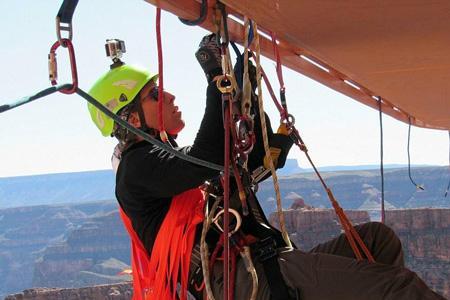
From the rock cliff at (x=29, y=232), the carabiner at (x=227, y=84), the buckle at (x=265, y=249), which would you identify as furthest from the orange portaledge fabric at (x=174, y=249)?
the rock cliff at (x=29, y=232)

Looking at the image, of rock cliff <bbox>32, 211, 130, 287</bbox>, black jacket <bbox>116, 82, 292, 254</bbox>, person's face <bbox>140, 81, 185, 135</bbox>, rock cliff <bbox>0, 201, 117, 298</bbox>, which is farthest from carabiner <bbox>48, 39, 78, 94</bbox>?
rock cliff <bbox>0, 201, 117, 298</bbox>

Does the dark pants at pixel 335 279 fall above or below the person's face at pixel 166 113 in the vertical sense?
below

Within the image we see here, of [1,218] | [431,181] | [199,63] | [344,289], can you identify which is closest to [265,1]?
[199,63]

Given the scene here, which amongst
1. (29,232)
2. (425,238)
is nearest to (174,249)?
(425,238)

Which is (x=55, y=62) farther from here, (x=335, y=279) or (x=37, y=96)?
(x=335, y=279)

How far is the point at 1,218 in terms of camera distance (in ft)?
337

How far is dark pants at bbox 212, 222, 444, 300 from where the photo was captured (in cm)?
204

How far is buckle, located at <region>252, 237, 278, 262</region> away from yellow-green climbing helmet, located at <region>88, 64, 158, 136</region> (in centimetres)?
74

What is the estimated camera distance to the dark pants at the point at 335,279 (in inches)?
80.4

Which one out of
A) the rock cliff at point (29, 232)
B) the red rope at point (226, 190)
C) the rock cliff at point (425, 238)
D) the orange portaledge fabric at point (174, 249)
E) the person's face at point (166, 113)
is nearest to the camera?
the red rope at point (226, 190)

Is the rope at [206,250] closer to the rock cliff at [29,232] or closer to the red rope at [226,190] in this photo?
the red rope at [226,190]

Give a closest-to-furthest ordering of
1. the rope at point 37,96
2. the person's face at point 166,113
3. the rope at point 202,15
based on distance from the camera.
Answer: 1. the rope at point 37,96
2. the rope at point 202,15
3. the person's face at point 166,113

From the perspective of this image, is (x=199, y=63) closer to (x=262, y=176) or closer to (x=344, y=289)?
(x=262, y=176)

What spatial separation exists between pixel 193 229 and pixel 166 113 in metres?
0.45
